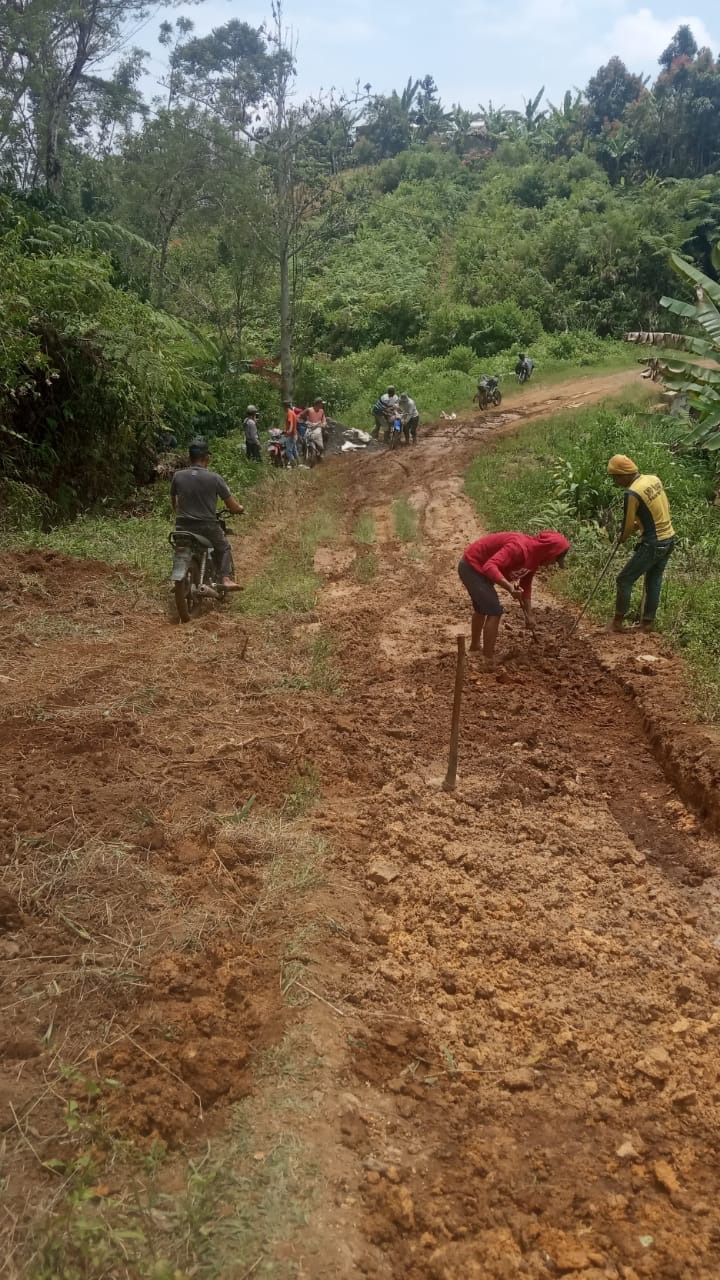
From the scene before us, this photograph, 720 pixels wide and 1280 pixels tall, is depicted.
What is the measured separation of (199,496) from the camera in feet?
24.9

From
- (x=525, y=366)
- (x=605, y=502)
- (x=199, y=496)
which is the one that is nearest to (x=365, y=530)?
(x=605, y=502)

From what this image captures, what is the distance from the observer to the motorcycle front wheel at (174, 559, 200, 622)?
7492mm

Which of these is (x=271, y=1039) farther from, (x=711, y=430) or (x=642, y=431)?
(x=642, y=431)

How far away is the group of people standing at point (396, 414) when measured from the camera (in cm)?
1722

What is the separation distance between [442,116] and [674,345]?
1506 inches

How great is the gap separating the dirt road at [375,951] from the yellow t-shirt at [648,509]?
1.17 meters

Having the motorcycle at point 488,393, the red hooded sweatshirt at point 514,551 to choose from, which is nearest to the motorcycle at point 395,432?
the motorcycle at point 488,393

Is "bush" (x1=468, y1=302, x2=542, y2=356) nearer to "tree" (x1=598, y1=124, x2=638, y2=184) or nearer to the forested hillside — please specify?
the forested hillside

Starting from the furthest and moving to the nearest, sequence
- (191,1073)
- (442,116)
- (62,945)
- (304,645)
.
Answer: (442,116) < (304,645) < (62,945) < (191,1073)

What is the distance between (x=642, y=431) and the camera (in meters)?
13.3

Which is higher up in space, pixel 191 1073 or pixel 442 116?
pixel 442 116

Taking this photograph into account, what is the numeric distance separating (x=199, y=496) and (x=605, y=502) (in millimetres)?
5543

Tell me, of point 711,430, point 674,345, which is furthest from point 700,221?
point 711,430

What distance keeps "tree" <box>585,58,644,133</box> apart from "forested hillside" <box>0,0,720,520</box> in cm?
85
